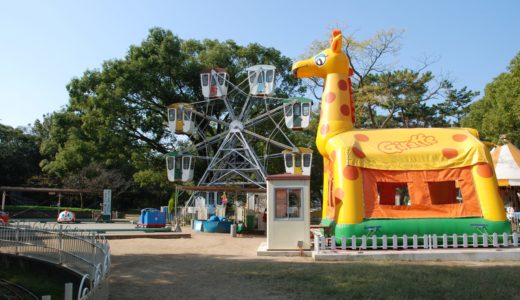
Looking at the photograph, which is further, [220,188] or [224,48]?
[224,48]

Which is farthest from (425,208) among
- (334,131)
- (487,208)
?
(334,131)

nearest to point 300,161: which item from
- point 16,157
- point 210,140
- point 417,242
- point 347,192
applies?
point 210,140

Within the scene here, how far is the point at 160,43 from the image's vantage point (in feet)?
126

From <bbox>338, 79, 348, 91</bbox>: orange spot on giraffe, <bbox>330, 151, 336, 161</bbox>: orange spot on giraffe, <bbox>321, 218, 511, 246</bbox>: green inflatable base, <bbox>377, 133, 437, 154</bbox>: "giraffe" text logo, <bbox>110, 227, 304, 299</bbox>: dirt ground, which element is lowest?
<bbox>110, 227, 304, 299</bbox>: dirt ground

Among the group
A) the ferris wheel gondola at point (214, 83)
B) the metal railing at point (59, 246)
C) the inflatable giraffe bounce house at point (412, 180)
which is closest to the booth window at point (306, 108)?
the ferris wheel gondola at point (214, 83)

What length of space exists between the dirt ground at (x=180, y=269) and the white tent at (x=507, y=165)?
553 inches

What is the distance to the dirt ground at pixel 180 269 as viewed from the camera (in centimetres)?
867

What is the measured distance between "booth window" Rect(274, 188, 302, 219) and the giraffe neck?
8.41ft

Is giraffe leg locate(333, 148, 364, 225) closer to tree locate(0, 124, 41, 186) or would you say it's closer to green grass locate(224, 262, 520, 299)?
green grass locate(224, 262, 520, 299)

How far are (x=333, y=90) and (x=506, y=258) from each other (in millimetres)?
7779

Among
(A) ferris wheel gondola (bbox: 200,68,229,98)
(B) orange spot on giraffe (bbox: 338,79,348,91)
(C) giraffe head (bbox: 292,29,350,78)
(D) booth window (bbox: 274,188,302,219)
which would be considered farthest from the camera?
(A) ferris wheel gondola (bbox: 200,68,229,98)

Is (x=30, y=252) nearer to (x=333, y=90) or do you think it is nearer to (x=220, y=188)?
(x=333, y=90)

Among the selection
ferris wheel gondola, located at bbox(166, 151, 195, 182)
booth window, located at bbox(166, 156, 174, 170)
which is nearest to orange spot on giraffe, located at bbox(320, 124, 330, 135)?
ferris wheel gondola, located at bbox(166, 151, 195, 182)

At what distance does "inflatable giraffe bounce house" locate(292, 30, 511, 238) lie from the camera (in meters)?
14.0
